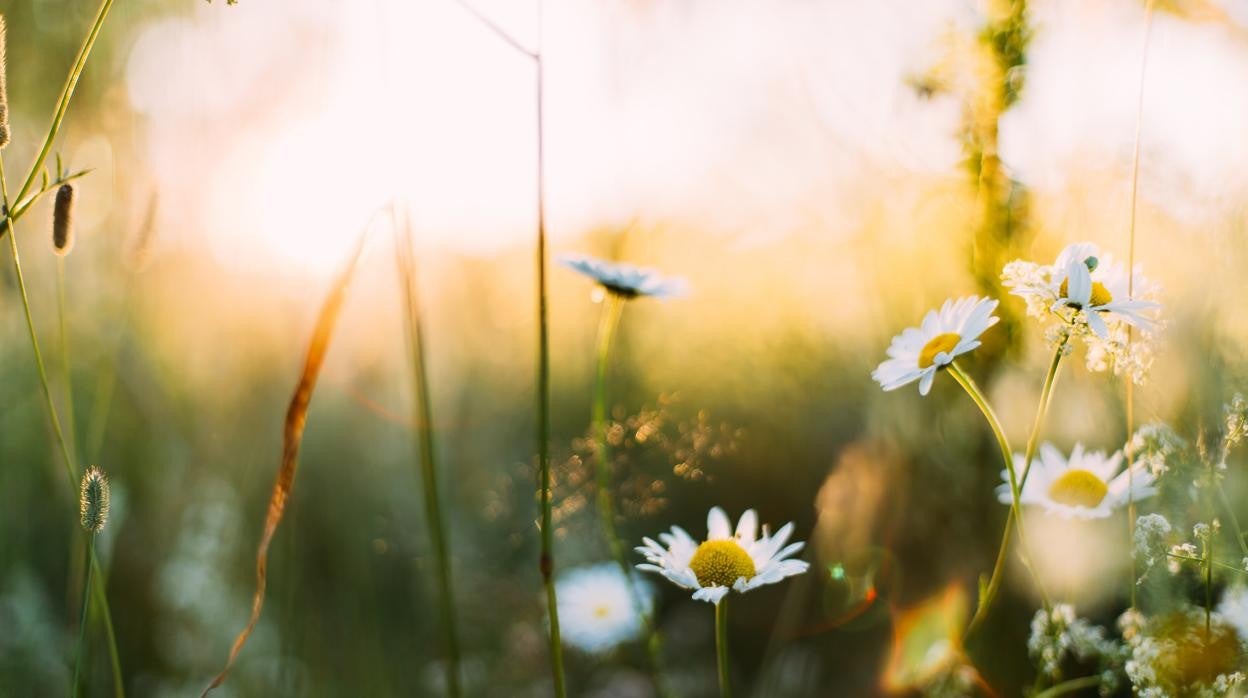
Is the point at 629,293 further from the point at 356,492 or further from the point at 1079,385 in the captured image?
the point at 356,492

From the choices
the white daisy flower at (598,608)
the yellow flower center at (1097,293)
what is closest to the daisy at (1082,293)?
the yellow flower center at (1097,293)

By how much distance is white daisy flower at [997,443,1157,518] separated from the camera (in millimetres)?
781

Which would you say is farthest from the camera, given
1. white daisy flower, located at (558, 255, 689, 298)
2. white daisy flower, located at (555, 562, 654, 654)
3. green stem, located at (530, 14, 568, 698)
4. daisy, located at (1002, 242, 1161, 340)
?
white daisy flower, located at (555, 562, 654, 654)

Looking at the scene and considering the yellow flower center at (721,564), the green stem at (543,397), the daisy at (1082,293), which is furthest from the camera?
the yellow flower center at (721,564)

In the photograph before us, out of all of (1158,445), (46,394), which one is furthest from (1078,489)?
(46,394)

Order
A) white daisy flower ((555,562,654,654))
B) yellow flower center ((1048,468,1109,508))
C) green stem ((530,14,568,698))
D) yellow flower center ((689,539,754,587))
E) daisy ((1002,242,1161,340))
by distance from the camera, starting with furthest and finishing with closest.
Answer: white daisy flower ((555,562,654,654))
yellow flower center ((1048,468,1109,508))
yellow flower center ((689,539,754,587))
daisy ((1002,242,1161,340))
green stem ((530,14,568,698))

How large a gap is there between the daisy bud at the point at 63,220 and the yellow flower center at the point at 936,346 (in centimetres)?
59

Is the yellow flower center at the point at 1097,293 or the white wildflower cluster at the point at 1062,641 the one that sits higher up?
the yellow flower center at the point at 1097,293

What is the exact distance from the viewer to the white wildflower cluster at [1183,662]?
59 centimetres

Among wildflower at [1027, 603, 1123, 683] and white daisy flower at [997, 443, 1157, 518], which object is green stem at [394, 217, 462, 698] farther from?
white daisy flower at [997, 443, 1157, 518]

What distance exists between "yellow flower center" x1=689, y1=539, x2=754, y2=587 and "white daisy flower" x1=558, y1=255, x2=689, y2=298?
1.02ft

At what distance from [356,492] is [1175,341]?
50.5 inches

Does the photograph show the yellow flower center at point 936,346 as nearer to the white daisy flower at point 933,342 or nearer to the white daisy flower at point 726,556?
the white daisy flower at point 933,342

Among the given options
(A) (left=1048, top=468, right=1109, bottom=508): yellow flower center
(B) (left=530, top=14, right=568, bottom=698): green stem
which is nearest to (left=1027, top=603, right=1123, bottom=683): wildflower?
(A) (left=1048, top=468, right=1109, bottom=508): yellow flower center
